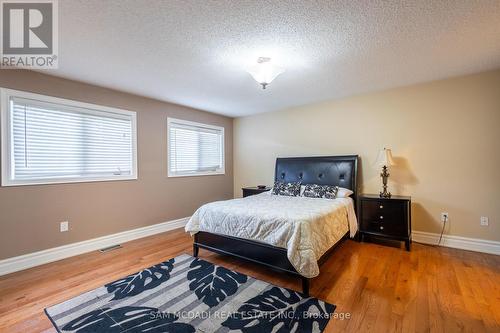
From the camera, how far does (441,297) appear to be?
2010 millimetres

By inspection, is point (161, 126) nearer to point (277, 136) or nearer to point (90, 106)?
point (90, 106)

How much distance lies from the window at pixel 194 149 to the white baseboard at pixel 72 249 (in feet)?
3.44

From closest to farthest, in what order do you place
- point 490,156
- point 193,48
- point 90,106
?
point 193,48
point 490,156
point 90,106

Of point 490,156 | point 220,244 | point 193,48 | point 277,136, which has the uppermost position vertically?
point 193,48

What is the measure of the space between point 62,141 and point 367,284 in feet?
13.0

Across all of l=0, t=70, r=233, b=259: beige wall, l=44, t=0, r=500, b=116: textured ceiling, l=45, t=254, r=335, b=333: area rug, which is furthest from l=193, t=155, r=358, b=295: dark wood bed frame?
l=0, t=70, r=233, b=259: beige wall

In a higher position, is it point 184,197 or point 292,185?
point 292,185

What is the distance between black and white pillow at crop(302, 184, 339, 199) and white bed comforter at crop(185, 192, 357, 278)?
0.38m

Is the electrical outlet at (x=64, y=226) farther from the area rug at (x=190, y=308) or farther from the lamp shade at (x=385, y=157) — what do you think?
the lamp shade at (x=385, y=157)

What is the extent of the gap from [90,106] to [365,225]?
4.31m

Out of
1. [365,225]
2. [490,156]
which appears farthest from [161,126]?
[490,156]

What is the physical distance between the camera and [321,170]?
4070mm

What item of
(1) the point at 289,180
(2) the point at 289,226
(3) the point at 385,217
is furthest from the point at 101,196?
(3) the point at 385,217

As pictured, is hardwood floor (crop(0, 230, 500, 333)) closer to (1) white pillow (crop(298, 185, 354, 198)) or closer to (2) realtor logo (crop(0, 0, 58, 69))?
(1) white pillow (crop(298, 185, 354, 198))
